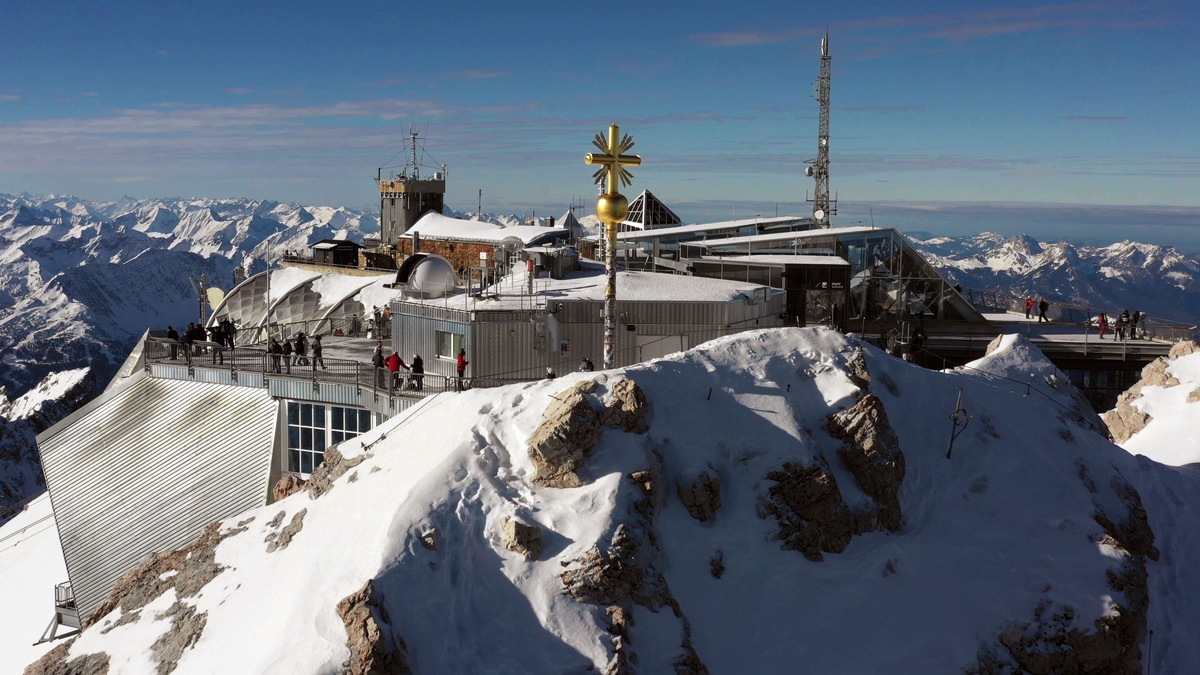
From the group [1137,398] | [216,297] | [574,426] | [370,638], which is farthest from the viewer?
[216,297]

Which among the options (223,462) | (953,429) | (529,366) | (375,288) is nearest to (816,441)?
(953,429)

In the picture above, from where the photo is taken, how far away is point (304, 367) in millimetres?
33500

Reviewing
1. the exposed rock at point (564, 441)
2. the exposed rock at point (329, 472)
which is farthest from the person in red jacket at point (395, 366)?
the exposed rock at point (564, 441)

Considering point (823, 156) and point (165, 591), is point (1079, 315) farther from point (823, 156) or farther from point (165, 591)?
point (165, 591)

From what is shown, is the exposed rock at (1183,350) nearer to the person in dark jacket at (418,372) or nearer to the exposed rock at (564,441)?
the person in dark jacket at (418,372)

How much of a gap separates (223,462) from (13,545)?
799 inches

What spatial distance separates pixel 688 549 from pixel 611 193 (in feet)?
29.5

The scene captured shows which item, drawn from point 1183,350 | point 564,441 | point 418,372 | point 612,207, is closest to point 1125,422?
point 1183,350

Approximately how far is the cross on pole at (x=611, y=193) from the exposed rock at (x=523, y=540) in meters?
7.63

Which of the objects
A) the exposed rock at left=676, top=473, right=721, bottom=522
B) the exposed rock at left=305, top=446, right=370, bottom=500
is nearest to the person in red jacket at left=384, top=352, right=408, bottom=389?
the exposed rock at left=305, top=446, right=370, bottom=500

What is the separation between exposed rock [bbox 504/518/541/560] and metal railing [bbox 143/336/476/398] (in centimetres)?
794

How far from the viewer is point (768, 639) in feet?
74.2

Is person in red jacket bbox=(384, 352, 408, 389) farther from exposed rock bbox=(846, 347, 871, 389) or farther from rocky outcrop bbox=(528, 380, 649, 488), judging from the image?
exposed rock bbox=(846, 347, 871, 389)

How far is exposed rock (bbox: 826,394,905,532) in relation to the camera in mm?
26547
